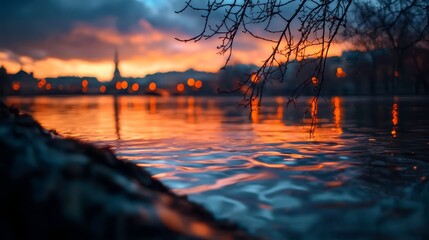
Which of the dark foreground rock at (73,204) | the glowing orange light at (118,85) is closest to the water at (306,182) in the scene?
the dark foreground rock at (73,204)

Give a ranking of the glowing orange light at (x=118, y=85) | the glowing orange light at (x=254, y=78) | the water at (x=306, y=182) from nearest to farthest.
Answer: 1. the water at (x=306, y=182)
2. the glowing orange light at (x=254, y=78)
3. the glowing orange light at (x=118, y=85)

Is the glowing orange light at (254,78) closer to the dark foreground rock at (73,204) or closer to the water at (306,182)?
the water at (306,182)

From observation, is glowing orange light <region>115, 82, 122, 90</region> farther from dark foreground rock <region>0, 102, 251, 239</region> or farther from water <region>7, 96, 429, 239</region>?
dark foreground rock <region>0, 102, 251, 239</region>

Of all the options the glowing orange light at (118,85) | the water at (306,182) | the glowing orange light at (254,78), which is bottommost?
the water at (306,182)

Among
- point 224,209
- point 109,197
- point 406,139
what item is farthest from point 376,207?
point 406,139

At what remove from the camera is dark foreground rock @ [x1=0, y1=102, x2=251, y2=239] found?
167 cm

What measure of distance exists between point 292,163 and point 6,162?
13.4ft

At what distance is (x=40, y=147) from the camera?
1.91 meters

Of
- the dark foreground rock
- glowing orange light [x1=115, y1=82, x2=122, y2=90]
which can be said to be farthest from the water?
glowing orange light [x1=115, y1=82, x2=122, y2=90]

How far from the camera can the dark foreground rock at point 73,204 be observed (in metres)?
1.67

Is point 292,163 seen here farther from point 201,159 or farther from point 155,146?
point 155,146

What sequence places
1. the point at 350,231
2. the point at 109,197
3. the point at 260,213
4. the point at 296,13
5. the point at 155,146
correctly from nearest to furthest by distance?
the point at 109,197 < the point at 350,231 < the point at 260,213 < the point at 296,13 < the point at 155,146

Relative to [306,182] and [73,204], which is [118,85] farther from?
[73,204]

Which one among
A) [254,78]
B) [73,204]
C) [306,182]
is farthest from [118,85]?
[73,204]
